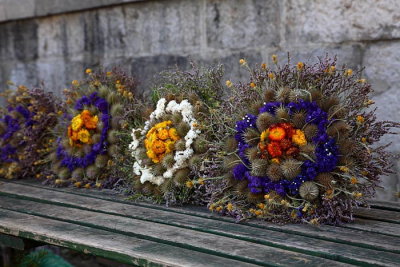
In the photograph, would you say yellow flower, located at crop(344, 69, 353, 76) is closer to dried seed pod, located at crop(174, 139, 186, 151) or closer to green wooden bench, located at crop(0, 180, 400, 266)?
green wooden bench, located at crop(0, 180, 400, 266)

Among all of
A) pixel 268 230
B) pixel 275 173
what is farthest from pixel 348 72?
pixel 268 230

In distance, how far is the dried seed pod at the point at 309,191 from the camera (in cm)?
218

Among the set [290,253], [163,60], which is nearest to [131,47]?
[163,60]

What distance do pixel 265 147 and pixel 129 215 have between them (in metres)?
0.66

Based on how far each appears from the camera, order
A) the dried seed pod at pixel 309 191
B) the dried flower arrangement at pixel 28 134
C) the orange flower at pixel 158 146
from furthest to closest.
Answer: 1. the dried flower arrangement at pixel 28 134
2. the orange flower at pixel 158 146
3. the dried seed pod at pixel 309 191

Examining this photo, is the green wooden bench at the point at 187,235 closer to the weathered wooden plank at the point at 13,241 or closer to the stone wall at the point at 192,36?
the weathered wooden plank at the point at 13,241

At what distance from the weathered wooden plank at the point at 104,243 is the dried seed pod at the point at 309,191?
540 millimetres

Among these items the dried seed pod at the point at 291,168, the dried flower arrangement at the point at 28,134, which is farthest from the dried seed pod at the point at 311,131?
the dried flower arrangement at the point at 28,134

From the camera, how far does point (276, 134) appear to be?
2248mm

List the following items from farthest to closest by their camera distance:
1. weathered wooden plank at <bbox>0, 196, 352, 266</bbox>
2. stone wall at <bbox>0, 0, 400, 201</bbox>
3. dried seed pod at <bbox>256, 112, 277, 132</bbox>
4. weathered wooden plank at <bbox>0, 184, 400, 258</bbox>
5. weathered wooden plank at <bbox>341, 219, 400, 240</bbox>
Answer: stone wall at <bbox>0, 0, 400, 201</bbox> → dried seed pod at <bbox>256, 112, 277, 132</bbox> → weathered wooden plank at <bbox>341, 219, 400, 240</bbox> → weathered wooden plank at <bbox>0, 184, 400, 258</bbox> → weathered wooden plank at <bbox>0, 196, 352, 266</bbox>

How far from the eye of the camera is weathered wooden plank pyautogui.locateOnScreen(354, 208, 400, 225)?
7.59 ft

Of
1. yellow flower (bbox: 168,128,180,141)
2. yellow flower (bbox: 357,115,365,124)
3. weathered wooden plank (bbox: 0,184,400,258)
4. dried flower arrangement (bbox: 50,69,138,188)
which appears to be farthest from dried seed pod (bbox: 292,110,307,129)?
dried flower arrangement (bbox: 50,69,138,188)

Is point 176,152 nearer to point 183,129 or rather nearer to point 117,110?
point 183,129

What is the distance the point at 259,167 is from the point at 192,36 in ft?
4.96
